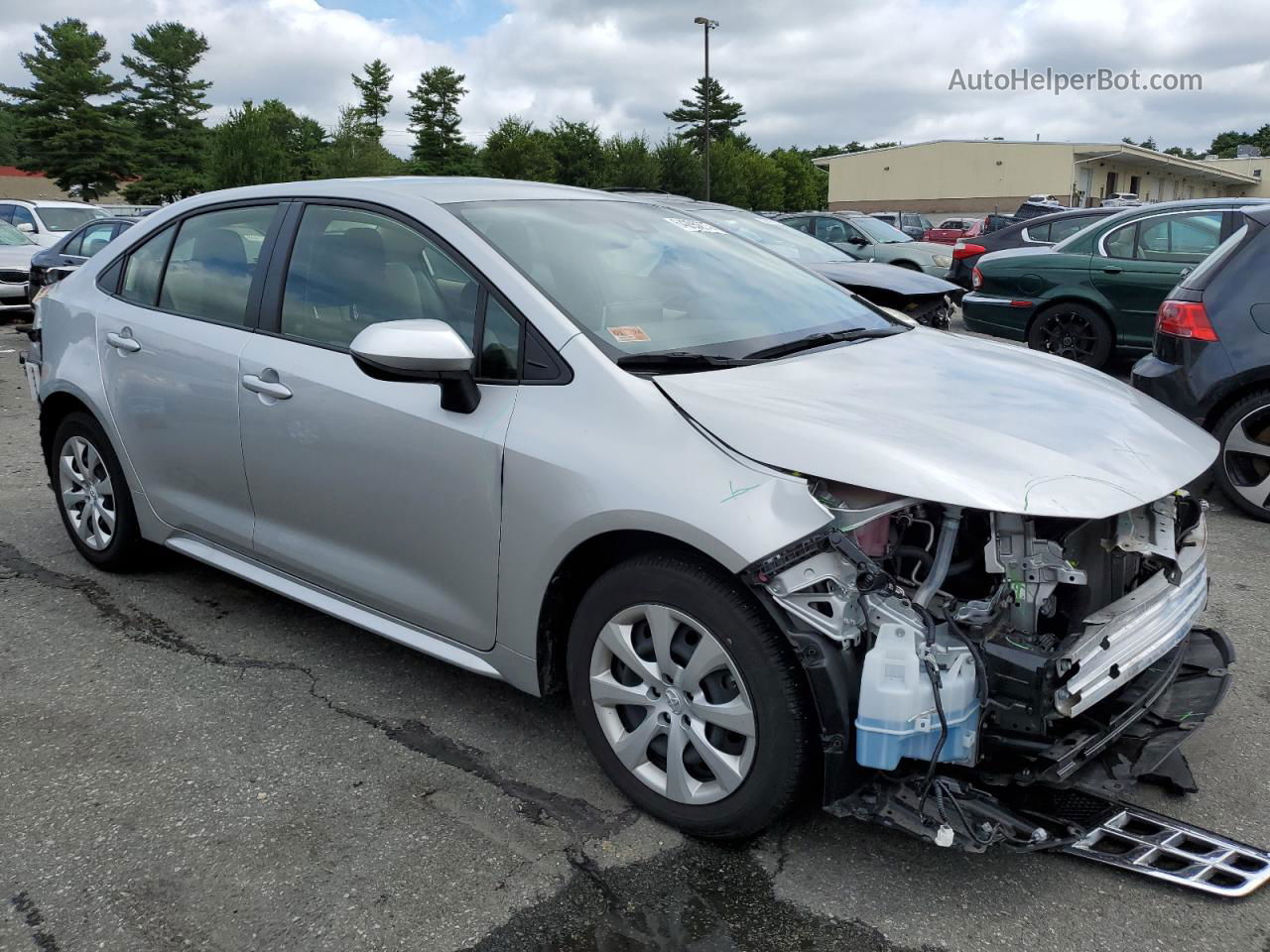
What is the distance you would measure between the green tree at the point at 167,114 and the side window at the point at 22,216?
4101cm

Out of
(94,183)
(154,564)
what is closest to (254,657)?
A: (154,564)

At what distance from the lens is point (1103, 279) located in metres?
8.87

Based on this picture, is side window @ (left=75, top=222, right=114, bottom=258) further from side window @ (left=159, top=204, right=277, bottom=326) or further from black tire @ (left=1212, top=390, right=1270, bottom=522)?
black tire @ (left=1212, top=390, right=1270, bottom=522)

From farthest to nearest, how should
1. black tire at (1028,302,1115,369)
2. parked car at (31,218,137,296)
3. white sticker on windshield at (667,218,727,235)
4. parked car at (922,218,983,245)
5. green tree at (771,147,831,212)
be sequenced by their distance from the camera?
green tree at (771,147,831,212)
parked car at (922,218,983,245)
parked car at (31,218,137,296)
black tire at (1028,302,1115,369)
white sticker on windshield at (667,218,727,235)

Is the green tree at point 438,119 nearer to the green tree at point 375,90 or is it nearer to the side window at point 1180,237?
the green tree at point 375,90

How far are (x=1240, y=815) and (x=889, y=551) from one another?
4.06 feet

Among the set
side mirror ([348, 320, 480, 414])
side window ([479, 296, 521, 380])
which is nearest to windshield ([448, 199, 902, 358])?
side window ([479, 296, 521, 380])

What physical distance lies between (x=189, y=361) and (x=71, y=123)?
57521 millimetres

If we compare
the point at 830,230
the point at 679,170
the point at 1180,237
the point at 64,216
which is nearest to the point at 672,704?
the point at 1180,237

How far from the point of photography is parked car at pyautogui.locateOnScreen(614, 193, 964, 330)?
826 centimetres

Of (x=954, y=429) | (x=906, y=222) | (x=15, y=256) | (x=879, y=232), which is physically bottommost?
(x=954, y=429)

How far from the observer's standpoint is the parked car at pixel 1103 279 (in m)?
8.51

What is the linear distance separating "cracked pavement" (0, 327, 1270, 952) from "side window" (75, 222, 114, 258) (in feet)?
38.6

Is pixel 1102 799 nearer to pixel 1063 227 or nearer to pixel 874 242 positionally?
pixel 1063 227
